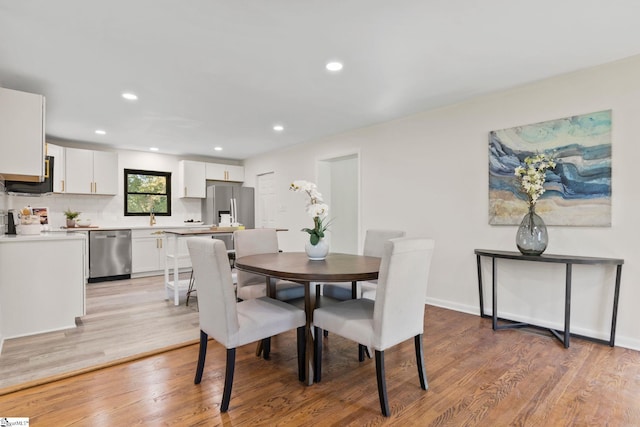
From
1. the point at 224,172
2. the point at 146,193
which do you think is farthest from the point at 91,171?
the point at 224,172

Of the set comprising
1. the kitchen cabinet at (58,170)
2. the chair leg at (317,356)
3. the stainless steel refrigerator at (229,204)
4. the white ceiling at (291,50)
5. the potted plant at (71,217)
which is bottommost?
the chair leg at (317,356)

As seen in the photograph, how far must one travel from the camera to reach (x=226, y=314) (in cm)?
178

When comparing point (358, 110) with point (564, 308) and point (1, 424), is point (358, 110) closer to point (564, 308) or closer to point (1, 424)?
point (564, 308)

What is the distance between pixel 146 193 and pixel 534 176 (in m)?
6.13

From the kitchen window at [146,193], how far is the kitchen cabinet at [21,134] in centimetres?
308

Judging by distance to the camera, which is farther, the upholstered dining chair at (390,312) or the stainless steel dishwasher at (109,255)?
the stainless steel dishwasher at (109,255)

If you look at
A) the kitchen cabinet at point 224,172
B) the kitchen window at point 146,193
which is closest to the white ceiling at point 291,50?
the kitchen window at point 146,193

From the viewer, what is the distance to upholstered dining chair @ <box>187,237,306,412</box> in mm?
1767

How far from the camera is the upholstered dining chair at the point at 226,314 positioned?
1767mm

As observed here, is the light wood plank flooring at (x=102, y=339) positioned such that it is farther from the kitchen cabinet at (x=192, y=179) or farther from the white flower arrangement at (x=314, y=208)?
the kitchen cabinet at (x=192, y=179)

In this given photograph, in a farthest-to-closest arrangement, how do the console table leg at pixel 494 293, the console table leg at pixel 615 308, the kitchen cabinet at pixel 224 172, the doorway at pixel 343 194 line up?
1. the kitchen cabinet at pixel 224 172
2. the doorway at pixel 343 194
3. the console table leg at pixel 494 293
4. the console table leg at pixel 615 308

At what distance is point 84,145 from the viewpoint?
544 centimetres

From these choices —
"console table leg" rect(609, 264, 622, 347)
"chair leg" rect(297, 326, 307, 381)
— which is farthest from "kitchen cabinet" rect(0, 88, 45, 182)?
"console table leg" rect(609, 264, 622, 347)

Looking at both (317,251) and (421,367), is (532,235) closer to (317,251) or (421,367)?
(421,367)
